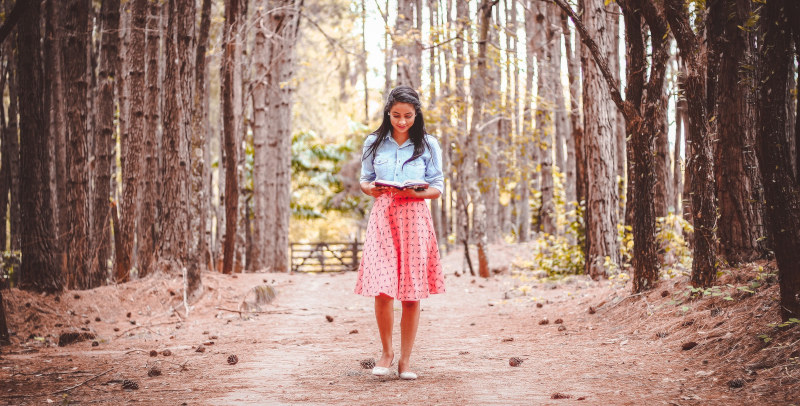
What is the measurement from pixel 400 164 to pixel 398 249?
0.59m

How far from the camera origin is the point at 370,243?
4.56 m

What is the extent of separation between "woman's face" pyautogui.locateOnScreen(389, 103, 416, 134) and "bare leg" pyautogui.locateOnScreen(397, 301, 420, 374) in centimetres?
121

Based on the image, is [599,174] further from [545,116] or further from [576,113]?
[545,116]

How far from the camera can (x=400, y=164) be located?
4605 millimetres

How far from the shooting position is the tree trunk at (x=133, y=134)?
9336mm

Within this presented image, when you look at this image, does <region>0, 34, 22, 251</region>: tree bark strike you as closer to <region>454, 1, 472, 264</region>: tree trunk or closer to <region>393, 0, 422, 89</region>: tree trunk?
<region>393, 0, 422, 89</region>: tree trunk

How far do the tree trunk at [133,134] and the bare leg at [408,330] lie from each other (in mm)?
6430

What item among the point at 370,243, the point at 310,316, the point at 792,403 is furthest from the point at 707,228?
the point at 310,316

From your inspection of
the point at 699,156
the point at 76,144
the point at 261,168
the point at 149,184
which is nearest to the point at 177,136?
the point at 76,144

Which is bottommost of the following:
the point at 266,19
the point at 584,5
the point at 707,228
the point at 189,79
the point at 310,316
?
the point at 310,316

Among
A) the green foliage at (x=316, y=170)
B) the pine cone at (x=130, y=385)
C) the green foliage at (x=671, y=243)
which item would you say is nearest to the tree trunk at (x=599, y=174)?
the green foliage at (x=671, y=243)

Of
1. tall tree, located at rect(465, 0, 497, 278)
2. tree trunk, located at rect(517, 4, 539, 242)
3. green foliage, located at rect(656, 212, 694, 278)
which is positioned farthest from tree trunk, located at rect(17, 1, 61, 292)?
tall tree, located at rect(465, 0, 497, 278)

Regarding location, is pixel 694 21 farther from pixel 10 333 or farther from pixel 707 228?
pixel 10 333

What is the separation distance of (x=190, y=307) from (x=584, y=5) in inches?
271
